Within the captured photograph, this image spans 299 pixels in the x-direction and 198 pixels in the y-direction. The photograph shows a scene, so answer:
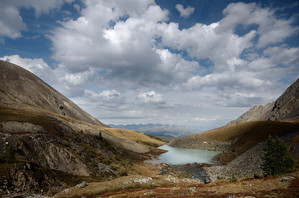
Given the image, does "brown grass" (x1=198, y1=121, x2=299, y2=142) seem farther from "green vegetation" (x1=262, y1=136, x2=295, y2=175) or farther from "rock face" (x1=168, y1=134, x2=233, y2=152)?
"green vegetation" (x1=262, y1=136, x2=295, y2=175)

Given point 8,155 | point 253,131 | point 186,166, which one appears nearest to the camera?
point 8,155

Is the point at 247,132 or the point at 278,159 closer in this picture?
the point at 278,159

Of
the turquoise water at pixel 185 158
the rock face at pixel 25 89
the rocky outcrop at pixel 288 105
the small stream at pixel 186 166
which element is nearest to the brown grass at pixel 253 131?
the turquoise water at pixel 185 158

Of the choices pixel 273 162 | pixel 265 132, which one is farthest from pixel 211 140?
pixel 273 162

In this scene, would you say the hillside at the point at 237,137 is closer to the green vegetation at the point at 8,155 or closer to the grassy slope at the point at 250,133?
the grassy slope at the point at 250,133

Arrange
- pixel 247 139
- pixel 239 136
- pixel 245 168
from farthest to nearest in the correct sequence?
pixel 239 136, pixel 247 139, pixel 245 168

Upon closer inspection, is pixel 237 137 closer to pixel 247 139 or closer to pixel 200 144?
pixel 247 139

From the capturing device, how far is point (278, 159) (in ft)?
104

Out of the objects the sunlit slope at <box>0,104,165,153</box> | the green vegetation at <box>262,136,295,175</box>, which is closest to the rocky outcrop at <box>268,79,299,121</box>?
the green vegetation at <box>262,136,295,175</box>

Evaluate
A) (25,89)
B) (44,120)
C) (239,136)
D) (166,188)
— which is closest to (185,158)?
(239,136)

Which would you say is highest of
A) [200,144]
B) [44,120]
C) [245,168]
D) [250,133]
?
[44,120]

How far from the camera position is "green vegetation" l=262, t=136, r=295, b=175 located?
31.1 m

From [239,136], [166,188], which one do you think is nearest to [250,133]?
[239,136]

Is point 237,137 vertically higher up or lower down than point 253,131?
lower down
